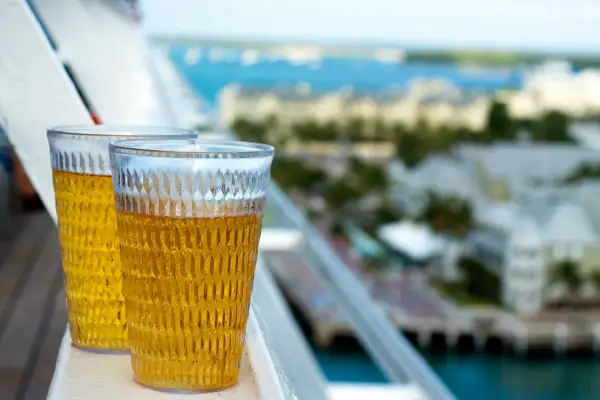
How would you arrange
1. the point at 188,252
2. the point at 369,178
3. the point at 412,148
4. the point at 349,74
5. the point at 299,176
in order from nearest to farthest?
1. the point at 188,252
2. the point at 299,176
3. the point at 369,178
4. the point at 412,148
5. the point at 349,74

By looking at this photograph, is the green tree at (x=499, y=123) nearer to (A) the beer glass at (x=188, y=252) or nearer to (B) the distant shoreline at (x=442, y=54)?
(B) the distant shoreline at (x=442, y=54)

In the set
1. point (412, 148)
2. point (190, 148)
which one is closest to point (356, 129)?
point (412, 148)

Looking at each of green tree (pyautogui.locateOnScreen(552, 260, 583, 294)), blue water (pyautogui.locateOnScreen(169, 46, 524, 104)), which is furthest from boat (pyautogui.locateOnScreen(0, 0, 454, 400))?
blue water (pyautogui.locateOnScreen(169, 46, 524, 104))

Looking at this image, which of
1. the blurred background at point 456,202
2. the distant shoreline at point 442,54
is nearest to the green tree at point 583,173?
the blurred background at point 456,202

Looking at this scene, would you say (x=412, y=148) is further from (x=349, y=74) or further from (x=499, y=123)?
(x=349, y=74)

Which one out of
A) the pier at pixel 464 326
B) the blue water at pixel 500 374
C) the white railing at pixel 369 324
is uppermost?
the white railing at pixel 369 324

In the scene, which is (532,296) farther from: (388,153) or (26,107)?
(26,107)
